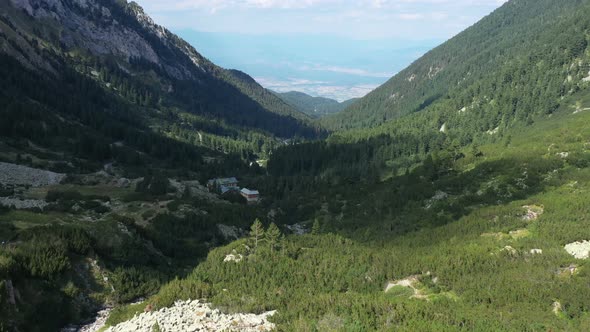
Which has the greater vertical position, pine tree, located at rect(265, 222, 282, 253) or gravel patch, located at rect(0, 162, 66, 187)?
gravel patch, located at rect(0, 162, 66, 187)

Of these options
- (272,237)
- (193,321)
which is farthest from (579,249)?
(193,321)

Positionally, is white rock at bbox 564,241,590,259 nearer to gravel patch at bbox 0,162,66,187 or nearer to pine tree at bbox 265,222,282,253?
pine tree at bbox 265,222,282,253

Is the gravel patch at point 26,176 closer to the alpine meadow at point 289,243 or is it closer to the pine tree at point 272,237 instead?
the alpine meadow at point 289,243

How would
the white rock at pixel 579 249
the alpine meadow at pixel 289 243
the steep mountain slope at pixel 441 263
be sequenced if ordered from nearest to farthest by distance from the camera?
the steep mountain slope at pixel 441 263, the alpine meadow at pixel 289 243, the white rock at pixel 579 249

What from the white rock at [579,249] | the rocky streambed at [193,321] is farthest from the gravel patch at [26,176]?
the white rock at [579,249]

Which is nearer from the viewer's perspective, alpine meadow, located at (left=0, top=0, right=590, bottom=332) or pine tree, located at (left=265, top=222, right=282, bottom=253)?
alpine meadow, located at (left=0, top=0, right=590, bottom=332)

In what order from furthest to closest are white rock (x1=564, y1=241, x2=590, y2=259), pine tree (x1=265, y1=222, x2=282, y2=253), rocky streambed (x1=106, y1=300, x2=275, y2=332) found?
1. pine tree (x1=265, y1=222, x2=282, y2=253)
2. white rock (x1=564, y1=241, x2=590, y2=259)
3. rocky streambed (x1=106, y1=300, x2=275, y2=332)

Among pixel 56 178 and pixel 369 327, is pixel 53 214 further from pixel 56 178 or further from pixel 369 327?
pixel 369 327

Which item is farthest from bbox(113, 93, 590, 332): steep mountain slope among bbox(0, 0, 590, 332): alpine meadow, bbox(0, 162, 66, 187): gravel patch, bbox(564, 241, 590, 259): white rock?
bbox(0, 162, 66, 187): gravel patch

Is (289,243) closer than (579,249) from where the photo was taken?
No

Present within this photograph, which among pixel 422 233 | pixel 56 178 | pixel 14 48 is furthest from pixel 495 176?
pixel 14 48

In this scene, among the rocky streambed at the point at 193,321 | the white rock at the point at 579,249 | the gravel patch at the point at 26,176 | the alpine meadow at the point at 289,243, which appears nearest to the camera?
the rocky streambed at the point at 193,321

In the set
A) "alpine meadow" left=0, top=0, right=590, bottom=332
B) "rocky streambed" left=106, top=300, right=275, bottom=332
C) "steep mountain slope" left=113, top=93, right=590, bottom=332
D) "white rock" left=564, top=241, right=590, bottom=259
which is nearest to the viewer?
"rocky streambed" left=106, top=300, right=275, bottom=332

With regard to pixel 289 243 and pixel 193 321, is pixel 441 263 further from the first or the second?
pixel 193 321
